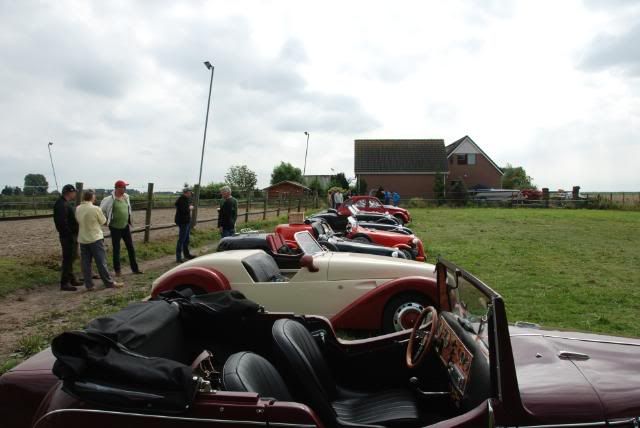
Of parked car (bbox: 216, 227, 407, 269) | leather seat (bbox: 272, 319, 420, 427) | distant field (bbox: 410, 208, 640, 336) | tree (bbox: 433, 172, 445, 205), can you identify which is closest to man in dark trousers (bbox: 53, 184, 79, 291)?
parked car (bbox: 216, 227, 407, 269)

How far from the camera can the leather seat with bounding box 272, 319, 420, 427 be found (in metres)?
2.61

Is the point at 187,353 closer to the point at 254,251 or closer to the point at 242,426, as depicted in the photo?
the point at 242,426

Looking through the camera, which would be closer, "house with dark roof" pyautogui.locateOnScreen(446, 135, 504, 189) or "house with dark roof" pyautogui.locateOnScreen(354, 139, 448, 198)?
"house with dark roof" pyautogui.locateOnScreen(354, 139, 448, 198)

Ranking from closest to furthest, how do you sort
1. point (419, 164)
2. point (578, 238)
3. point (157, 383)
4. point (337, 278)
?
1. point (157, 383)
2. point (337, 278)
3. point (578, 238)
4. point (419, 164)

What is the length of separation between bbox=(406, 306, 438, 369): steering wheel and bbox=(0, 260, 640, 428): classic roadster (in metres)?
0.01

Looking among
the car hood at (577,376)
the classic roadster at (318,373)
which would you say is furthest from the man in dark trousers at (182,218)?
the car hood at (577,376)

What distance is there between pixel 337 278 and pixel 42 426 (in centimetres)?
396

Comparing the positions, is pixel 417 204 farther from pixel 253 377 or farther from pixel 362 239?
pixel 253 377

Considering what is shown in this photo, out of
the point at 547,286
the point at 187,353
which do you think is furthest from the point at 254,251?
the point at 547,286

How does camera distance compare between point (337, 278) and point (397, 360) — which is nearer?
point (397, 360)

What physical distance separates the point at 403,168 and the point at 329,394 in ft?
155

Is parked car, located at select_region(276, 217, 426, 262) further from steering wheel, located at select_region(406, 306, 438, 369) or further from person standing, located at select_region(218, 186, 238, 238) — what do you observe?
steering wheel, located at select_region(406, 306, 438, 369)

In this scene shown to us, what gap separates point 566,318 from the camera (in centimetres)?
662

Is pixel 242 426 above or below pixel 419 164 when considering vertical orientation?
below
